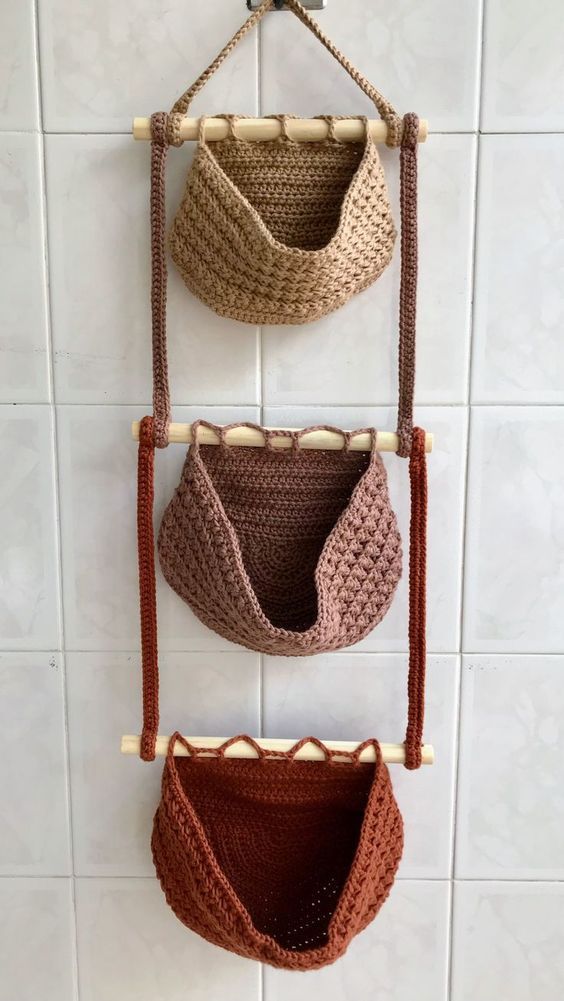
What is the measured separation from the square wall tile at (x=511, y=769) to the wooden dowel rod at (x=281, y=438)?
0.26 m

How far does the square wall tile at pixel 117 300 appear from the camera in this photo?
70 cm

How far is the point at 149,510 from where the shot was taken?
2.26 ft

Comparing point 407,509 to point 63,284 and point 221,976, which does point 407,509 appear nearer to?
point 63,284

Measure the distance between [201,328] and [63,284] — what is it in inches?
5.5

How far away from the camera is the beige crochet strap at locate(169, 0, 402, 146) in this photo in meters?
A: 0.64

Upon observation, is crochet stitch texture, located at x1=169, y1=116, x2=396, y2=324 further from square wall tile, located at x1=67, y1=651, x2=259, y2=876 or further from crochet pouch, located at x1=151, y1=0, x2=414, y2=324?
square wall tile, located at x1=67, y1=651, x2=259, y2=876

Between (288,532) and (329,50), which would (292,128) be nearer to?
(329,50)

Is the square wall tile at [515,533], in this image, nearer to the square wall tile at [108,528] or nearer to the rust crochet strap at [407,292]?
the rust crochet strap at [407,292]

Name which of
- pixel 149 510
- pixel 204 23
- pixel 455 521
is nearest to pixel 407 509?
pixel 455 521

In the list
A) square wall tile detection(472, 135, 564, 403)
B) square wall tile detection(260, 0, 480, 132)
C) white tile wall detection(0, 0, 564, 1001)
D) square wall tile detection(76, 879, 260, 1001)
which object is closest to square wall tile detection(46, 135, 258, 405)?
white tile wall detection(0, 0, 564, 1001)

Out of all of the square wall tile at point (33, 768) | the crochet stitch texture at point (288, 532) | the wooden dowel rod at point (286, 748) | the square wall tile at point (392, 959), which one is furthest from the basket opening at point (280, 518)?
the square wall tile at point (392, 959)

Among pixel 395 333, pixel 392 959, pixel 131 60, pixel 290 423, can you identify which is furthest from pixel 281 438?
pixel 392 959

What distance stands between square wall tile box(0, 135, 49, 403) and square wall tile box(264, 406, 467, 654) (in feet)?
0.77

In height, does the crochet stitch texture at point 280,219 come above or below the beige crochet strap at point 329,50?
below
